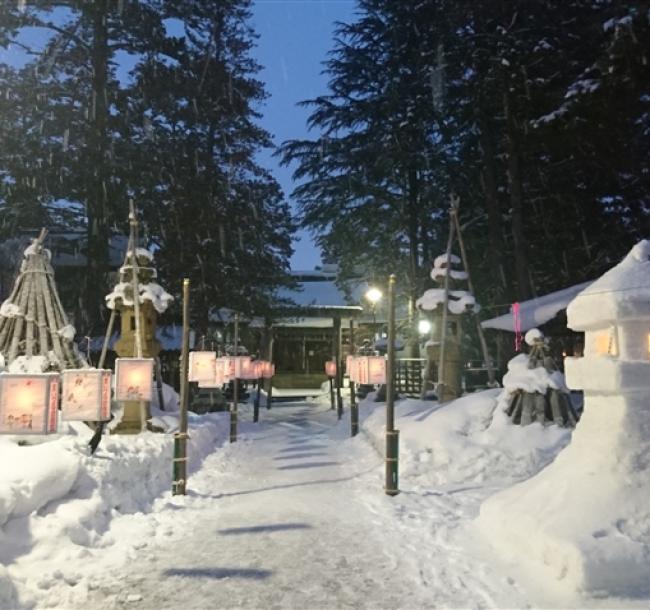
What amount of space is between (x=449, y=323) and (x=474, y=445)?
668 cm

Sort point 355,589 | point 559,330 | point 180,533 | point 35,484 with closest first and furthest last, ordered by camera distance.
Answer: point 355,589 < point 35,484 < point 180,533 < point 559,330

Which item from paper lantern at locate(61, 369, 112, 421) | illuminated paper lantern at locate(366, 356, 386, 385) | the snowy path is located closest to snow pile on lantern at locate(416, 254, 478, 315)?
illuminated paper lantern at locate(366, 356, 386, 385)

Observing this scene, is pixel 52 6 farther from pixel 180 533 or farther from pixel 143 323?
pixel 180 533

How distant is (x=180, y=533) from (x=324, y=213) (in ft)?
74.9

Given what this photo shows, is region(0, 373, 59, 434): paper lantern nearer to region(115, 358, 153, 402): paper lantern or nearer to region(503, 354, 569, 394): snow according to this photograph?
region(115, 358, 153, 402): paper lantern

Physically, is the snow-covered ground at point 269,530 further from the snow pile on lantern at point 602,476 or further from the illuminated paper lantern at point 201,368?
the illuminated paper lantern at point 201,368

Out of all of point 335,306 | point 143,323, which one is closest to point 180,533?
point 143,323

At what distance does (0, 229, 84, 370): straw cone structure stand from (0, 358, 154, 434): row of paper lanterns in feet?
6.14

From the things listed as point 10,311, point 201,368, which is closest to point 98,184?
point 201,368

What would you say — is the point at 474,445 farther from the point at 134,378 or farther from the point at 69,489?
the point at 69,489

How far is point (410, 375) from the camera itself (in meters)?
25.7

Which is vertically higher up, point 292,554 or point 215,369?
point 215,369

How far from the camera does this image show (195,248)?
24.7 m

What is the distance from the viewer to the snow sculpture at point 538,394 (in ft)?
39.6
